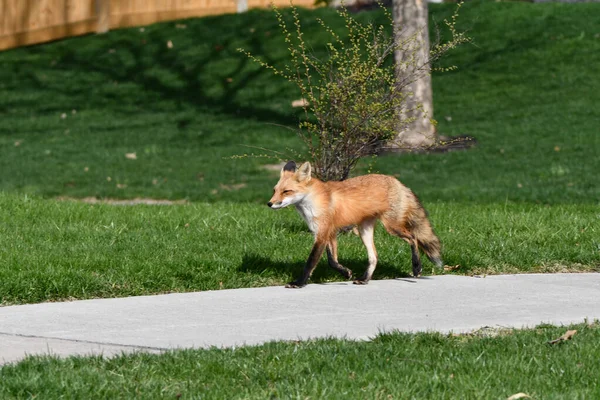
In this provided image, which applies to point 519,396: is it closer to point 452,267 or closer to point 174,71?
point 452,267

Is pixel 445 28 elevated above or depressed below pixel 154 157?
above

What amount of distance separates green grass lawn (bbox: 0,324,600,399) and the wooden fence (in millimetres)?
22098

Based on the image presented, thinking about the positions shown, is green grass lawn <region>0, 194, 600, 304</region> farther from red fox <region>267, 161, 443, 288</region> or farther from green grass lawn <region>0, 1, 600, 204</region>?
green grass lawn <region>0, 1, 600, 204</region>

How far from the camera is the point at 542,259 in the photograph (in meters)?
9.30

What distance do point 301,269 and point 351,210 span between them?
84 centimetres

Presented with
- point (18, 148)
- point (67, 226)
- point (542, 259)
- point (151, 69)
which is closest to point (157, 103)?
point (151, 69)

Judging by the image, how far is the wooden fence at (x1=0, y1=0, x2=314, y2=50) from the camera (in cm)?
2686

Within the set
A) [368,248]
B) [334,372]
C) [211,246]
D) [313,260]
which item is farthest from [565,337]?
[211,246]

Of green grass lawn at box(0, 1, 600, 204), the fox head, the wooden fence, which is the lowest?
green grass lawn at box(0, 1, 600, 204)

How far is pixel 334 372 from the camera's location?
5574 mm

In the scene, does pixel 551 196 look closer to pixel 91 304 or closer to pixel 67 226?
pixel 67 226

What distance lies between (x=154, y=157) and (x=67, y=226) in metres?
7.89

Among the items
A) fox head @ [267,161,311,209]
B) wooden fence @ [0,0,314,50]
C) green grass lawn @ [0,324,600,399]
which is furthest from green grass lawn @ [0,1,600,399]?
fox head @ [267,161,311,209]

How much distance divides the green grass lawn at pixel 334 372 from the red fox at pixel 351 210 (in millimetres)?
2023
